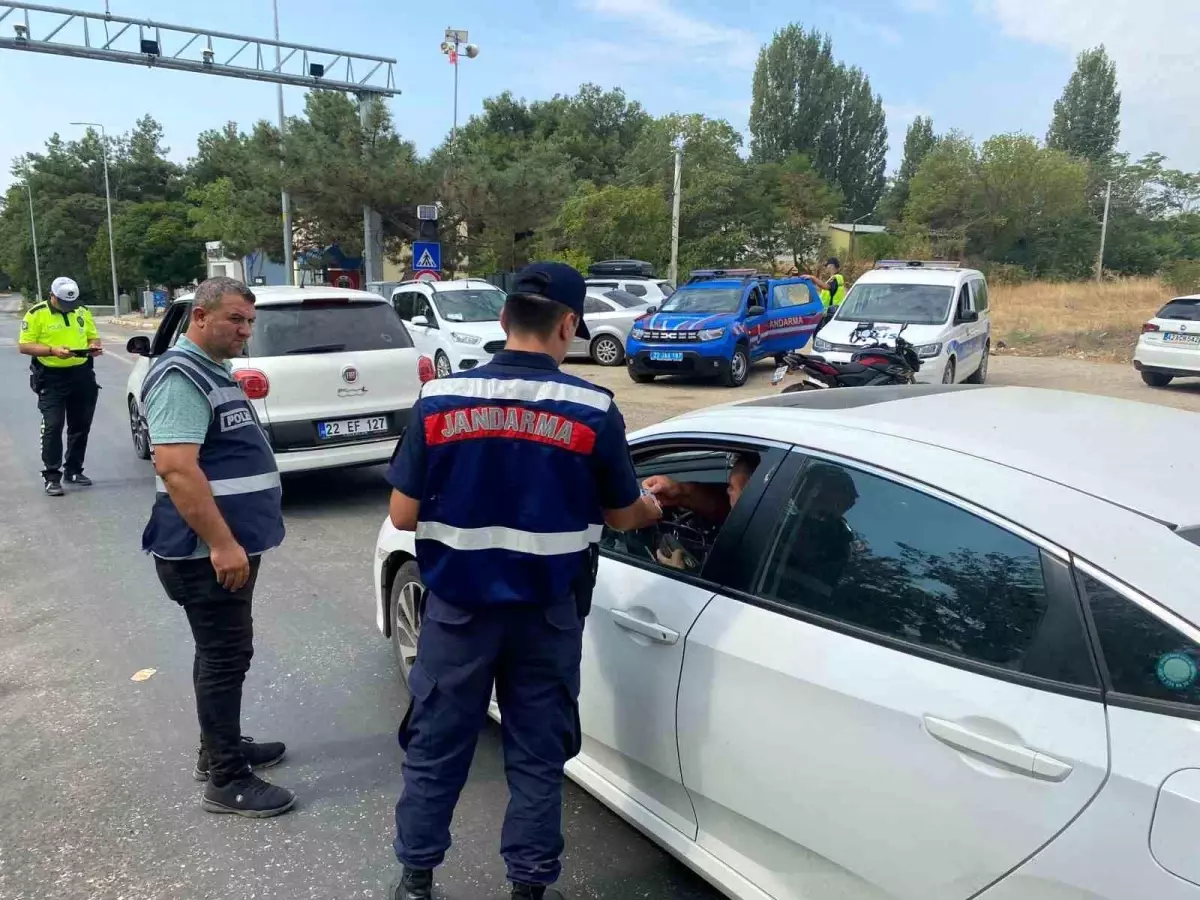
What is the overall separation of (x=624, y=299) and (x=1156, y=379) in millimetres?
9732

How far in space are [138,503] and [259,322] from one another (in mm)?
2081

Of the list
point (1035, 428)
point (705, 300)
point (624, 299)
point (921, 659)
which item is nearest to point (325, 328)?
point (1035, 428)

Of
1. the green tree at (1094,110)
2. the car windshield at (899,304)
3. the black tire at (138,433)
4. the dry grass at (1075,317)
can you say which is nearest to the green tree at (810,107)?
the green tree at (1094,110)

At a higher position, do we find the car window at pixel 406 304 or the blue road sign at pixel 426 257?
the blue road sign at pixel 426 257

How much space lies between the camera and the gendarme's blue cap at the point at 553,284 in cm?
239

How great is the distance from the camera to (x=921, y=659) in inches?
78.4

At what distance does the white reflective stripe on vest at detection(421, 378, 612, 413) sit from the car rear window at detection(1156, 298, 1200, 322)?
51.2 ft

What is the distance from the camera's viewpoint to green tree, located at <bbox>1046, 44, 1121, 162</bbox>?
73.4m

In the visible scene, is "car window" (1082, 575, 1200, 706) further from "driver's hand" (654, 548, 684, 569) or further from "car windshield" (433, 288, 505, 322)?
"car windshield" (433, 288, 505, 322)

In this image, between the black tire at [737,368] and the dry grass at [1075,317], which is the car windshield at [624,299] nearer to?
the black tire at [737,368]

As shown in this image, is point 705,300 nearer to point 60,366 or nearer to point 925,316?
point 925,316

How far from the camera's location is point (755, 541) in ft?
8.06

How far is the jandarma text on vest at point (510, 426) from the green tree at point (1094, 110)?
83.2 meters

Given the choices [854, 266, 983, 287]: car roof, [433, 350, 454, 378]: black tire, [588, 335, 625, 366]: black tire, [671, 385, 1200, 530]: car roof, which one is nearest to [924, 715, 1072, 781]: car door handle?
[671, 385, 1200, 530]: car roof
